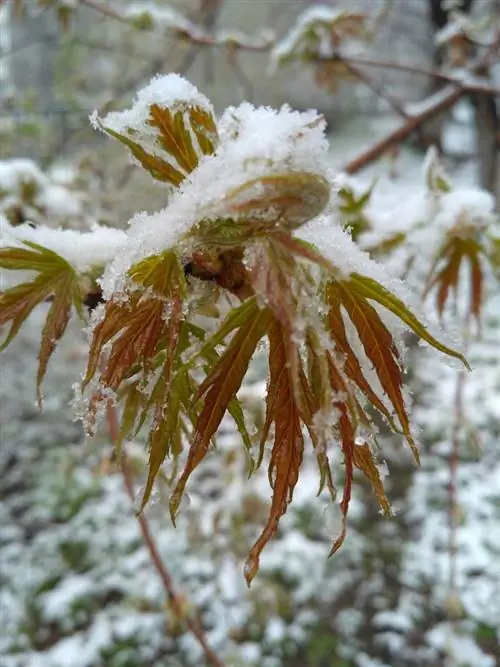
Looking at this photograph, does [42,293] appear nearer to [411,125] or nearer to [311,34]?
[411,125]

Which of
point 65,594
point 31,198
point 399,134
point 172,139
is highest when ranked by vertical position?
point 399,134

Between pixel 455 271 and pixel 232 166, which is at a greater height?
pixel 455 271

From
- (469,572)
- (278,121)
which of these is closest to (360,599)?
(469,572)

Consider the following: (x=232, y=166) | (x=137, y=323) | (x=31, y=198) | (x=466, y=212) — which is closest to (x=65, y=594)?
(x=31, y=198)

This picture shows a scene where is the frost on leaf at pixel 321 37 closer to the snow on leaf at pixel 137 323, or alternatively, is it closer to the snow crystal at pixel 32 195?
the snow crystal at pixel 32 195

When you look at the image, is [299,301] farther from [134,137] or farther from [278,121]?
[134,137]

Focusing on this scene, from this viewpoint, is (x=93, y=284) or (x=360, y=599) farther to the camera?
(x=360, y=599)
